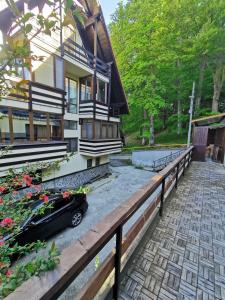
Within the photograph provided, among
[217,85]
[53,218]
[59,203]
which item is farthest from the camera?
[217,85]

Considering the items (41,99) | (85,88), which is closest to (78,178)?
(41,99)

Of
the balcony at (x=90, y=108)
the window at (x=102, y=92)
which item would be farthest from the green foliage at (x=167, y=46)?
the balcony at (x=90, y=108)

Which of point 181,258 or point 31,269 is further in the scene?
point 181,258

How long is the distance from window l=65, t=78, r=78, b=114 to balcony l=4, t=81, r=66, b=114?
1.88 meters

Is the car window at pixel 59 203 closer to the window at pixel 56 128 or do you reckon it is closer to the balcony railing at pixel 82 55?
the window at pixel 56 128

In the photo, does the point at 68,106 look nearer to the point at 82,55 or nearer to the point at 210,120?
the point at 82,55

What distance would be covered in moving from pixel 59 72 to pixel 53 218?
6.20 meters

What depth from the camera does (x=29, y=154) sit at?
6.15m

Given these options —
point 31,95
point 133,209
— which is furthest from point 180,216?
point 31,95

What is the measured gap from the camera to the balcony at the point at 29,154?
17.8ft

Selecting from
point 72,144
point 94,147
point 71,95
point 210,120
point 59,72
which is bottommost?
point 94,147

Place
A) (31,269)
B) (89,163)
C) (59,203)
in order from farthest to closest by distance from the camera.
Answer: (89,163) < (59,203) < (31,269)

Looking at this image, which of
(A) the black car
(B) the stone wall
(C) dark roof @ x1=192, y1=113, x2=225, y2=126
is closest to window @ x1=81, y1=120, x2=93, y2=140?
(B) the stone wall

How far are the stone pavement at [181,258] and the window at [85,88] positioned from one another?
28.2 ft
